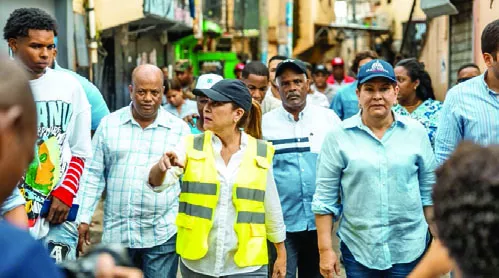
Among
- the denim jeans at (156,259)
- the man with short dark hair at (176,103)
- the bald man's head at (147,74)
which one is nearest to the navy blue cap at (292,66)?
the bald man's head at (147,74)

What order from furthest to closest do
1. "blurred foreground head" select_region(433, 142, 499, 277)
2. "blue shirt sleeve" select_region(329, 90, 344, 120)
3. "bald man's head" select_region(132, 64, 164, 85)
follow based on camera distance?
"blue shirt sleeve" select_region(329, 90, 344, 120) < "bald man's head" select_region(132, 64, 164, 85) < "blurred foreground head" select_region(433, 142, 499, 277)

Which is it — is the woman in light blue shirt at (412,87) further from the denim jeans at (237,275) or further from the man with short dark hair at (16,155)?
the man with short dark hair at (16,155)

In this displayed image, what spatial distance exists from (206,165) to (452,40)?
11491mm

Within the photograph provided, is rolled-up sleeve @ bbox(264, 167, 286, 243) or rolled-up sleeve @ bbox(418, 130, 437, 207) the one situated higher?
rolled-up sleeve @ bbox(418, 130, 437, 207)

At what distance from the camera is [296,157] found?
20.1 ft

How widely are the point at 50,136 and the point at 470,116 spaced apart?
2.39 meters

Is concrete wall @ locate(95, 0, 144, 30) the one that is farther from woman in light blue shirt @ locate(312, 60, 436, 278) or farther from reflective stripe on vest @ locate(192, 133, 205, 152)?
woman in light blue shirt @ locate(312, 60, 436, 278)

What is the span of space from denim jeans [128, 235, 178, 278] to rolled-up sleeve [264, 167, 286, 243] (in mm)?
916

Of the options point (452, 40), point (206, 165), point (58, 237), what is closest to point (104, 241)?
Result: point (58, 237)

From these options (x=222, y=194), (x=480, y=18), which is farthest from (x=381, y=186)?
(x=480, y=18)

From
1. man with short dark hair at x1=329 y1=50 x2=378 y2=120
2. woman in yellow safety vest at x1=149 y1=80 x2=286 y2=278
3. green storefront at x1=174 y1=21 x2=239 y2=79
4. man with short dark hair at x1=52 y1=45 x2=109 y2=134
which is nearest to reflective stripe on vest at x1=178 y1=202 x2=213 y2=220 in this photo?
woman in yellow safety vest at x1=149 y1=80 x2=286 y2=278

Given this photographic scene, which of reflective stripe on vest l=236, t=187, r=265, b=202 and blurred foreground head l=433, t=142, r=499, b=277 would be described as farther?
reflective stripe on vest l=236, t=187, r=265, b=202

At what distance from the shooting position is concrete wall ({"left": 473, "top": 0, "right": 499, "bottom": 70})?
10703 mm

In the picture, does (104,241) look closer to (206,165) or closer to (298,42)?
(206,165)
